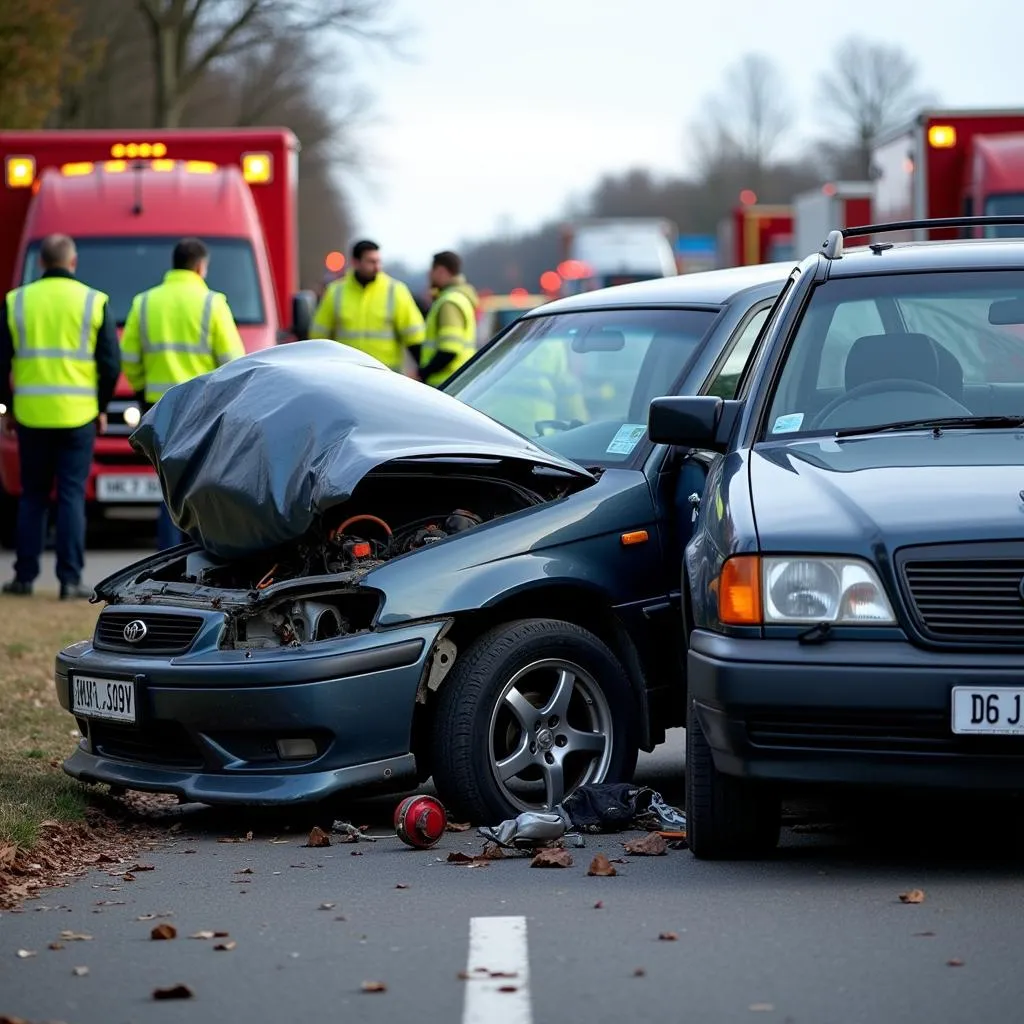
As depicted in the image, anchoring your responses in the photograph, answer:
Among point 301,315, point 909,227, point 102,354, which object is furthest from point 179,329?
point 909,227

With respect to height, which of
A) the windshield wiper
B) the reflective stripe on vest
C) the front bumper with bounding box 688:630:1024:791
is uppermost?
the reflective stripe on vest

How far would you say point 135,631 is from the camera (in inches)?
279

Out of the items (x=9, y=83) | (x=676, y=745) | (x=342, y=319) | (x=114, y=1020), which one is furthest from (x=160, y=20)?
(x=114, y=1020)

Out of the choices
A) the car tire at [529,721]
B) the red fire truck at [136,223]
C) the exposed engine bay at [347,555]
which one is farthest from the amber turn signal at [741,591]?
the red fire truck at [136,223]

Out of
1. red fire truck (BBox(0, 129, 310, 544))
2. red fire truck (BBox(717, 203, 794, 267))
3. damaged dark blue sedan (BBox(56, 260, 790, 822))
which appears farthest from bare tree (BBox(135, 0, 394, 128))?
damaged dark blue sedan (BBox(56, 260, 790, 822))

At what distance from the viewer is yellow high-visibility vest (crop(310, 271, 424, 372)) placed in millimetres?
15258

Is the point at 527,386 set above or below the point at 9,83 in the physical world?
below

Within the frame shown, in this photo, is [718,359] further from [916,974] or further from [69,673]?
[916,974]

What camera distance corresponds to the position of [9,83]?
25625mm

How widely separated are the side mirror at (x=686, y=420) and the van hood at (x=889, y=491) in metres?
0.20

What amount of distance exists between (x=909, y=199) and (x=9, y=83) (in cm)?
1218

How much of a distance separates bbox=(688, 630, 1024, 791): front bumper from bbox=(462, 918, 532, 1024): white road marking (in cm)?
81

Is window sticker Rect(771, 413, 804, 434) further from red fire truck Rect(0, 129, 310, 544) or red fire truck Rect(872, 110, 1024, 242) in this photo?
red fire truck Rect(872, 110, 1024, 242)

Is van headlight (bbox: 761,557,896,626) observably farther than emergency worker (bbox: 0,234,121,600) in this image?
No
